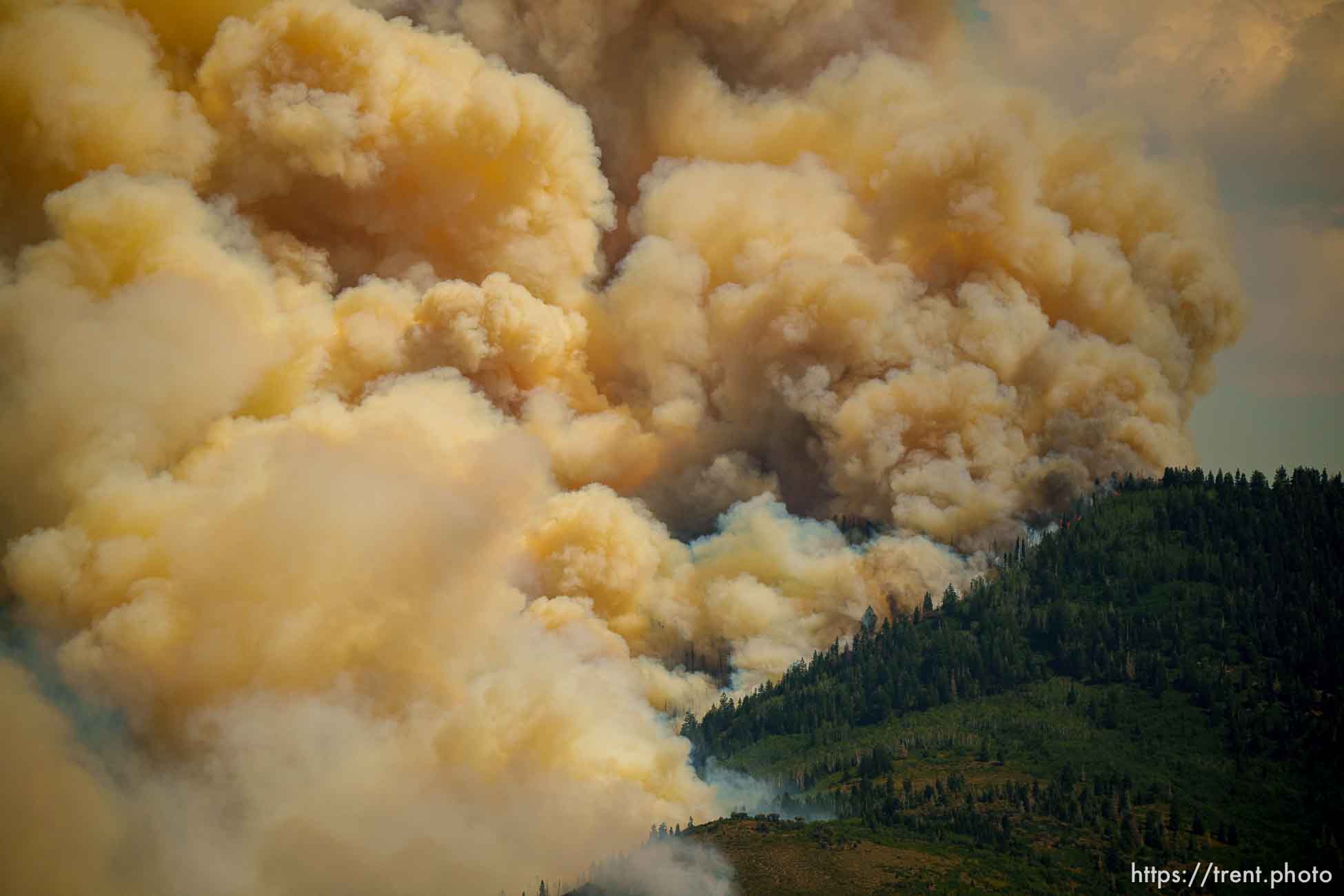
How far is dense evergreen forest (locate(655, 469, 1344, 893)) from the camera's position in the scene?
394 ft

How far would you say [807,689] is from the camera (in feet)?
472

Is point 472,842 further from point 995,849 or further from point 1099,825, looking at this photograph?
point 1099,825

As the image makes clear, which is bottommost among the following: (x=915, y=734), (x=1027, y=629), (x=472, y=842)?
(x=472, y=842)

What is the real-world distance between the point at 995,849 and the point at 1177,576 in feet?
160

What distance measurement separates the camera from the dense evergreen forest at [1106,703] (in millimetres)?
120062

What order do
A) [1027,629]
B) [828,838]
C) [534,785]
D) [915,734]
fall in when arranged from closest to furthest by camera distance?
[534,785], [828,838], [915,734], [1027,629]

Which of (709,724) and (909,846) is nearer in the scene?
(909,846)

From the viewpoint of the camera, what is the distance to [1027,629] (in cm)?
14988

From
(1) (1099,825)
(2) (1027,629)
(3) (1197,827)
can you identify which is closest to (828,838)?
(1) (1099,825)

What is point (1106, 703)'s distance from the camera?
138500 millimetres

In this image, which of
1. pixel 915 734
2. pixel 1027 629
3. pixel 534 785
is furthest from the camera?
pixel 1027 629

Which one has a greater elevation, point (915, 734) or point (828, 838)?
point (915, 734)

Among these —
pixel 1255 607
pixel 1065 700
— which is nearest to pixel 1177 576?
pixel 1255 607

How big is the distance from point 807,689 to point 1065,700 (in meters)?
24.5
